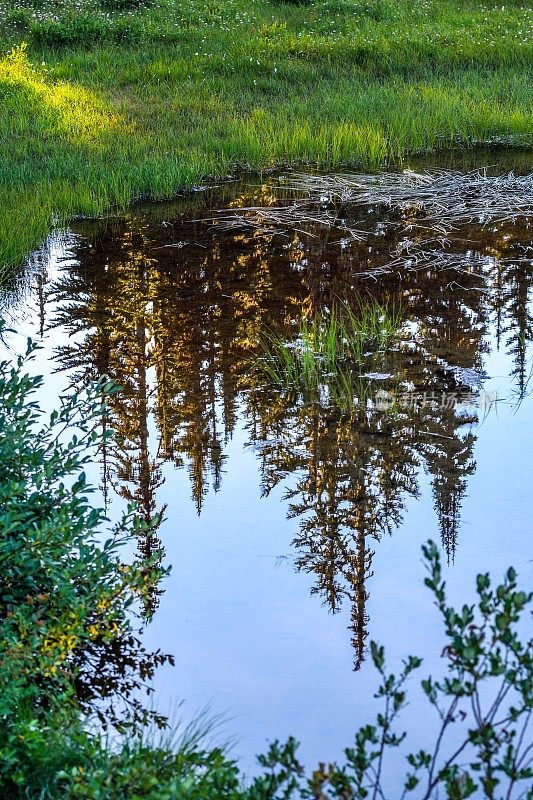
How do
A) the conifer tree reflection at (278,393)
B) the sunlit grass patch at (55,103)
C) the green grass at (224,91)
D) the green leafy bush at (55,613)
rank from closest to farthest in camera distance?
the green leafy bush at (55,613), the conifer tree reflection at (278,393), the green grass at (224,91), the sunlit grass patch at (55,103)

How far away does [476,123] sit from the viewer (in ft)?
40.6

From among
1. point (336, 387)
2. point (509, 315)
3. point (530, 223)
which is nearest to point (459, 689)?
point (336, 387)

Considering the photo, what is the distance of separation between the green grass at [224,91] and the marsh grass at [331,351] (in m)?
2.60

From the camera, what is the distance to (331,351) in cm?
640

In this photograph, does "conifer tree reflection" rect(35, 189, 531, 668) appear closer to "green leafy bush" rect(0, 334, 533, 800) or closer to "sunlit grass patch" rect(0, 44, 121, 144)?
"green leafy bush" rect(0, 334, 533, 800)

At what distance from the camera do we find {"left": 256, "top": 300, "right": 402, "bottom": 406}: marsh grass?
19.9 feet

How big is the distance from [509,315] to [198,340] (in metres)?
2.17

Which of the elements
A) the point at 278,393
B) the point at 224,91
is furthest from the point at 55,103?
the point at 278,393

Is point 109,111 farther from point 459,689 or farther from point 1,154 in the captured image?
point 459,689

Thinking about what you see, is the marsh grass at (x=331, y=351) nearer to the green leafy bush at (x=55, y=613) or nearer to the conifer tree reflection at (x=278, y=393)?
the conifer tree reflection at (x=278, y=393)

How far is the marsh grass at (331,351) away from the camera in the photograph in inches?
239

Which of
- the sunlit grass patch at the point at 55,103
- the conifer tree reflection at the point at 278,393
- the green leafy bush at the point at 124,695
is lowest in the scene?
the green leafy bush at the point at 124,695

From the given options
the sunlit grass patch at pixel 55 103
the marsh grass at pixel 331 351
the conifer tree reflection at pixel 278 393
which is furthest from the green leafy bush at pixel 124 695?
the sunlit grass patch at pixel 55 103

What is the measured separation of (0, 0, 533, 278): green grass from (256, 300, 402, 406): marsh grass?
2.60 metres
